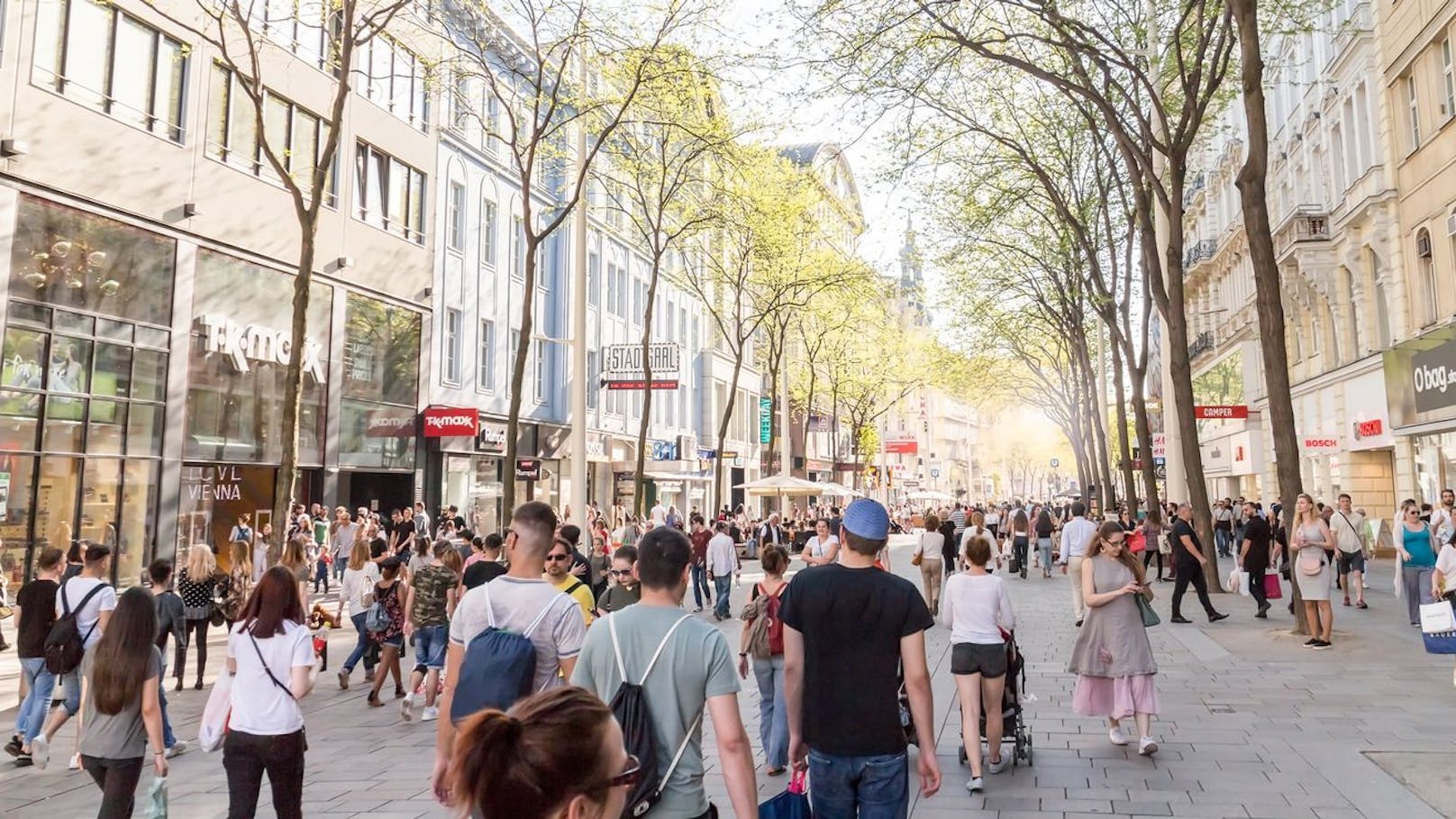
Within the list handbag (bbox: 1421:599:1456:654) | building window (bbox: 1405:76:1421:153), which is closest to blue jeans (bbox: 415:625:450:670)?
handbag (bbox: 1421:599:1456:654)

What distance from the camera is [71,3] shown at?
17.0 m

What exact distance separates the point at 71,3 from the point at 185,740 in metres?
14.1

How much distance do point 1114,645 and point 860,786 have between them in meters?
4.53

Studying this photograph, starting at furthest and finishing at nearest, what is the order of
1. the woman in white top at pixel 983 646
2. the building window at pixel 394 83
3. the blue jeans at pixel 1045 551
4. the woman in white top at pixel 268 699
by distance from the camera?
the blue jeans at pixel 1045 551
the building window at pixel 394 83
the woman in white top at pixel 983 646
the woman in white top at pixel 268 699

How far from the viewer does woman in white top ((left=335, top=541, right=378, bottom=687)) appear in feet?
38.8

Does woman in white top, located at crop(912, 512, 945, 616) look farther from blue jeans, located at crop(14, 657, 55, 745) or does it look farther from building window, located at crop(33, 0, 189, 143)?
building window, located at crop(33, 0, 189, 143)

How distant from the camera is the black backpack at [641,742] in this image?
10.9ft

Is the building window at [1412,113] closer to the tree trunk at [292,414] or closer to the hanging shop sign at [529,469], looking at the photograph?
the tree trunk at [292,414]

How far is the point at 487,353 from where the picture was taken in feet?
103

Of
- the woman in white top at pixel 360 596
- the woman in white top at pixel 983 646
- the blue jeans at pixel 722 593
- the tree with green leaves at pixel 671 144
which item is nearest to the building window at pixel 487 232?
the tree with green leaves at pixel 671 144

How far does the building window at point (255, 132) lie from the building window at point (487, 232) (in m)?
7.31

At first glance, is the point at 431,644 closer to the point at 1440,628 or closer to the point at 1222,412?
the point at 1440,628

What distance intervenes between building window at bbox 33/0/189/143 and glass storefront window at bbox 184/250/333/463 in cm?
288

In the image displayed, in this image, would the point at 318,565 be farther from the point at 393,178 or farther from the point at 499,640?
the point at 499,640
